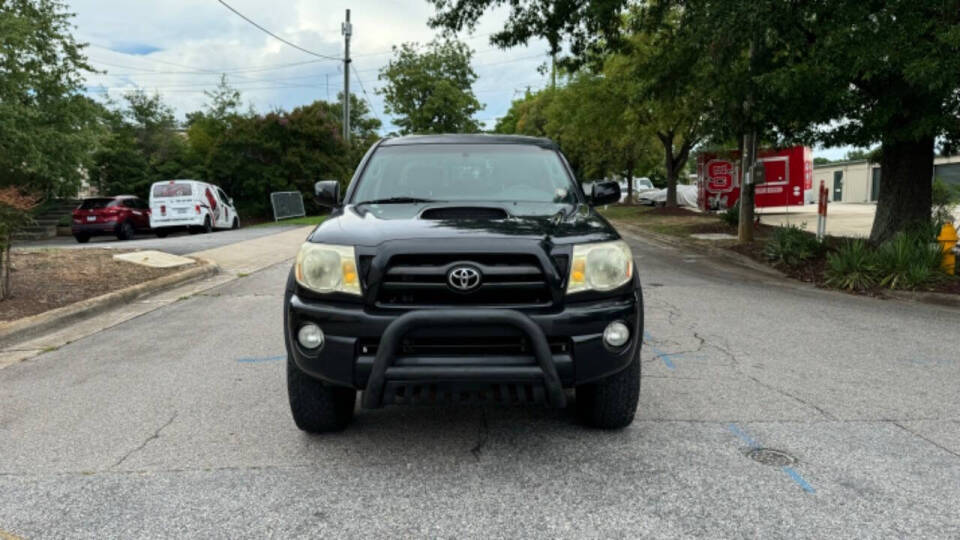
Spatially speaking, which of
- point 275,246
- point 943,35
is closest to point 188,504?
point 943,35

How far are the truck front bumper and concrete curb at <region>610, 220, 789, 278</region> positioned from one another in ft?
29.4

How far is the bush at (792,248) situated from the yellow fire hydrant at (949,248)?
87.6 inches

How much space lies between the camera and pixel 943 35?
24.7 ft

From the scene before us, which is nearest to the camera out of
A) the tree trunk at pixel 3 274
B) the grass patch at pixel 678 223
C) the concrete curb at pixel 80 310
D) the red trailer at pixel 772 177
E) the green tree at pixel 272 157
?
the concrete curb at pixel 80 310

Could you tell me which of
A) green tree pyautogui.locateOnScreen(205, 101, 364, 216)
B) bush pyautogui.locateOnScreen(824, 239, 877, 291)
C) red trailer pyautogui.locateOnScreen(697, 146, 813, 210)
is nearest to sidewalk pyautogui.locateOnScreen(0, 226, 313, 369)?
bush pyautogui.locateOnScreen(824, 239, 877, 291)

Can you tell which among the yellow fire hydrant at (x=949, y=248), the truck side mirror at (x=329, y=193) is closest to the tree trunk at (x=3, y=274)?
the truck side mirror at (x=329, y=193)

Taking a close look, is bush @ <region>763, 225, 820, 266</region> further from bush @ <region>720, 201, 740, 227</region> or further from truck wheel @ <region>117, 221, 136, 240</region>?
truck wheel @ <region>117, 221, 136, 240</region>

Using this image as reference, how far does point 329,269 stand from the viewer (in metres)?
3.34

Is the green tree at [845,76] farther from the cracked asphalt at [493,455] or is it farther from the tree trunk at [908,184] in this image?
the cracked asphalt at [493,455]

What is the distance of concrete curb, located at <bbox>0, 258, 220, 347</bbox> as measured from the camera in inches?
258

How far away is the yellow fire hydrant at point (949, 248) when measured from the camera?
31.3 ft

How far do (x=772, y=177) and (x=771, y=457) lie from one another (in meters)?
24.9

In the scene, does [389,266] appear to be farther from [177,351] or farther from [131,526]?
[177,351]

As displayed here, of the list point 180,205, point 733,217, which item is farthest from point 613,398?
point 180,205
